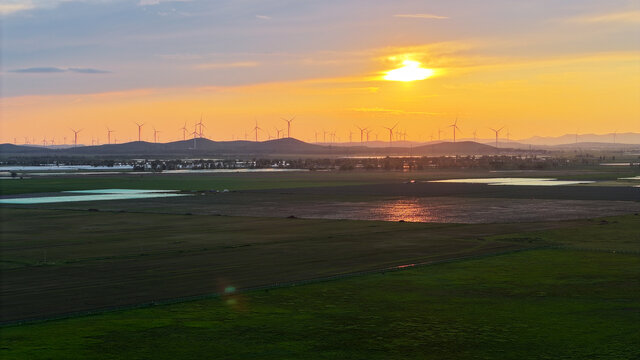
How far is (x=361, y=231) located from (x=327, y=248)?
32.7 feet

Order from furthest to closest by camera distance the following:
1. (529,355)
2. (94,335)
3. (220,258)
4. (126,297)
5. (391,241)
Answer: (391,241), (220,258), (126,297), (94,335), (529,355)

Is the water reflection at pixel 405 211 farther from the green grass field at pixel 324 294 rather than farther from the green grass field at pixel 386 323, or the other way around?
the green grass field at pixel 386 323

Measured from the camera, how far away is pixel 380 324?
29250 mm

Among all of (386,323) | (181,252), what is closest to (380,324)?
(386,323)

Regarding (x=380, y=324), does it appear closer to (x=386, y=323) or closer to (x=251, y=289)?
(x=386, y=323)

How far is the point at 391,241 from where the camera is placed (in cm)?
5319

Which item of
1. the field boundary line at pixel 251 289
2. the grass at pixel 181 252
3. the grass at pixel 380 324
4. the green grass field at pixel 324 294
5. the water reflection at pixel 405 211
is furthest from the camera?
the water reflection at pixel 405 211

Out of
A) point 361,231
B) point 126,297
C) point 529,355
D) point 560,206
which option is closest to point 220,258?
point 126,297

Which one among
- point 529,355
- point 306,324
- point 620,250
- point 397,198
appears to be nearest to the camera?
point 529,355

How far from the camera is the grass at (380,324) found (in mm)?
25578

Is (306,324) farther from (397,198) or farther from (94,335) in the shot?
(397,198)

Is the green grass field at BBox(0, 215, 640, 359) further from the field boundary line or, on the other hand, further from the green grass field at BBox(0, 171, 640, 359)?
the field boundary line

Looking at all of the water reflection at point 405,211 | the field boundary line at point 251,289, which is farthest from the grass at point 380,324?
the water reflection at point 405,211

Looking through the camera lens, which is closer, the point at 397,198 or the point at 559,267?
the point at 559,267
